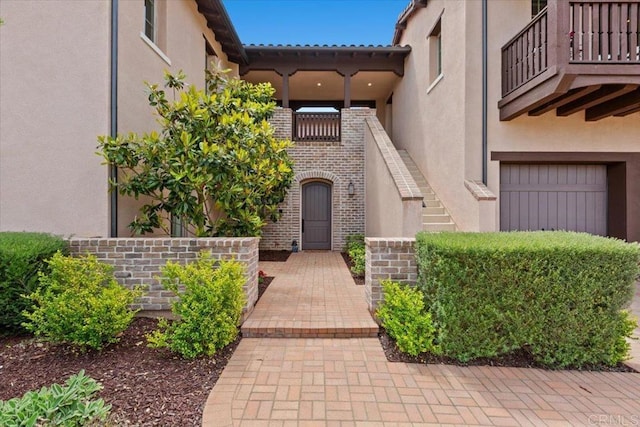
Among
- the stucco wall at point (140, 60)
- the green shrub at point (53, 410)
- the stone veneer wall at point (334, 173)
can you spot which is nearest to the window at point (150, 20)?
the stucco wall at point (140, 60)

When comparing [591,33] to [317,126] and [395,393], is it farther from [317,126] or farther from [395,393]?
[317,126]

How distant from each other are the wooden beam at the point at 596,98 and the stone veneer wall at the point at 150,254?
6.43 m

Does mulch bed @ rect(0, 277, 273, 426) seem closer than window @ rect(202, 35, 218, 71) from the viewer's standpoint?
Yes

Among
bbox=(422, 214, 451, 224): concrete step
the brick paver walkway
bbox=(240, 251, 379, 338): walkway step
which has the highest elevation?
bbox=(422, 214, 451, 224): concrete step

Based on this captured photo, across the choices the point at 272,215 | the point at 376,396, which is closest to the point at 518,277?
the point at 376,396

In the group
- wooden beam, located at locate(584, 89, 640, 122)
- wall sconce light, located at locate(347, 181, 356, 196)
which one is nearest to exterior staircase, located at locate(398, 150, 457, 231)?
wall sconce light, located at locate(347, 181, 356, 196)

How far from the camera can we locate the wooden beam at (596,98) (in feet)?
17.0

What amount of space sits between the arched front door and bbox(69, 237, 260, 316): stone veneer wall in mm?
6277

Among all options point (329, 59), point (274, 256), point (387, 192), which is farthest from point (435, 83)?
point (274, 256)

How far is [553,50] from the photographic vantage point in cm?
490

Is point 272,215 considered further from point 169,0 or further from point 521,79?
point 521,79

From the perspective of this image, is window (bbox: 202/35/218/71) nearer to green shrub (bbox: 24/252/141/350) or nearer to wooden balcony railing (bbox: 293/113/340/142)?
wooden balcony railing (bbox: 293/113/340/142)

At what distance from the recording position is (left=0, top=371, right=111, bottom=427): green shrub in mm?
2090

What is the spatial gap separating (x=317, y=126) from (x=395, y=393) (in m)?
8.69
